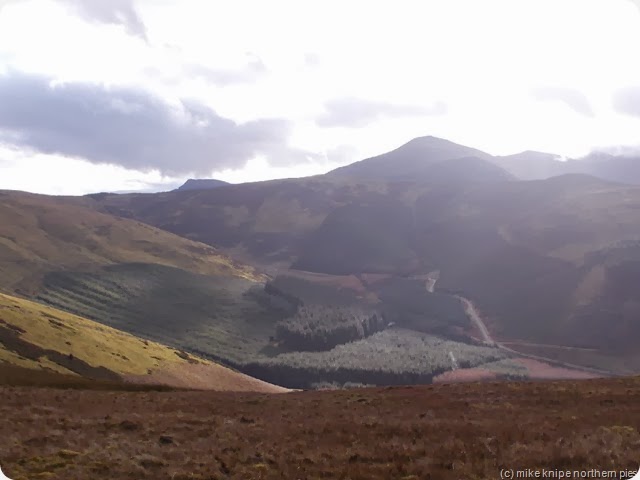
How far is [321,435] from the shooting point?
2397 centimetres

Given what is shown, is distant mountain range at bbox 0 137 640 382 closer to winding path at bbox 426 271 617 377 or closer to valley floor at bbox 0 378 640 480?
winding path at bbox 426 271 617 377

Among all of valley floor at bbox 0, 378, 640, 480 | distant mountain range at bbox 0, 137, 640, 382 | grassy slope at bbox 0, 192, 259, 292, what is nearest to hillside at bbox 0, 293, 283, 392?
valley floor at bbox 0, 378, 640, 480

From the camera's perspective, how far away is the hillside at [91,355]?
194ft

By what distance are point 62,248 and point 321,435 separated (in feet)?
515

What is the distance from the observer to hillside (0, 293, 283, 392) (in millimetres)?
59188

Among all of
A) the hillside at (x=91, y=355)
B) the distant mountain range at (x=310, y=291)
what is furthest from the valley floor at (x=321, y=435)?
the distant mountain range at (x=310, y=291)

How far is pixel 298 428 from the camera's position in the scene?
25.8 m

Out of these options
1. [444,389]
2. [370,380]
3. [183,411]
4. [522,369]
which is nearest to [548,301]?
[522,369]

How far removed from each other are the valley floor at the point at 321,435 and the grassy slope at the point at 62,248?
103852 millimetres

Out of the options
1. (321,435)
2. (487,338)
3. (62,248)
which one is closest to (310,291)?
(487,338)

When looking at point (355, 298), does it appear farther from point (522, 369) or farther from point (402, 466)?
point (402, 466)

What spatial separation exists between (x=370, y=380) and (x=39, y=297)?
74.9 m

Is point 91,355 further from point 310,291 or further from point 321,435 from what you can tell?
point 310,291

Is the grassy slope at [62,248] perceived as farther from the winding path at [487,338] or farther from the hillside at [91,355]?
the winding path at [487,338]
